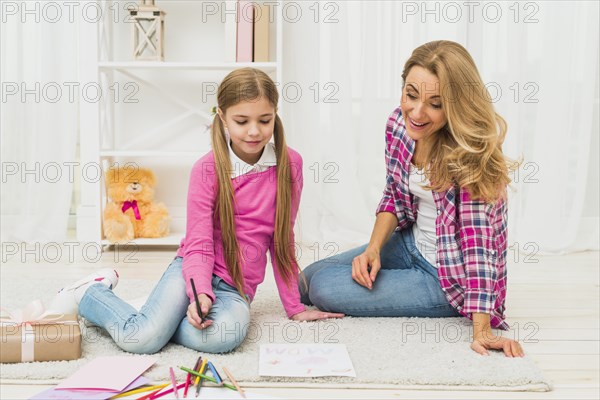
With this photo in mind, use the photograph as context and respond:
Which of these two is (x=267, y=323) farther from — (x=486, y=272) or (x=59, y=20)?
(x=59, y=20)

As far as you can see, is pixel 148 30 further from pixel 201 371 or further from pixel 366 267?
pixel 201 371

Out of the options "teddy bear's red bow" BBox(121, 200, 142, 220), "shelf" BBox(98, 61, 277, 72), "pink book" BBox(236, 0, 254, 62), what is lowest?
"teddy bear's red bow" BBox(121, 200, 142, 220)

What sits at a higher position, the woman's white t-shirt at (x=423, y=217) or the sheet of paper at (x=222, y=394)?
the woman's white t-shirt at (x=423, y=217)

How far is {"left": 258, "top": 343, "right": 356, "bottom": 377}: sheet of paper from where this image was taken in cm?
132

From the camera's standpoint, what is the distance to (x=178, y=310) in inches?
57.9

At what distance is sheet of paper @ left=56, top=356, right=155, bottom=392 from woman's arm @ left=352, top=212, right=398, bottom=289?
0.54 m

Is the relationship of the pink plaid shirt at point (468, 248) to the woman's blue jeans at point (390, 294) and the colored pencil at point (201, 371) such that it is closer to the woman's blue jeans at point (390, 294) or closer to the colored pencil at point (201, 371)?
the woman's blue jeans at point (390, 294)

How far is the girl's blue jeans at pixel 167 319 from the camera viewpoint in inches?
55.9

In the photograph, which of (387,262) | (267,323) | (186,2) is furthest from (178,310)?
(186,2)

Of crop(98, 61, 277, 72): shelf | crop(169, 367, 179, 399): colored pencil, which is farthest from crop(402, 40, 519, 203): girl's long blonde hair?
crop(98, 61, 277, 72): shelf

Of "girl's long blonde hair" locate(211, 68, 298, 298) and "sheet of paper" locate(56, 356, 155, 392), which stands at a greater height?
"girl's long blonde hair" locate(211, 68, 298, 298)

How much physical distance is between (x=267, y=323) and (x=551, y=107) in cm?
146

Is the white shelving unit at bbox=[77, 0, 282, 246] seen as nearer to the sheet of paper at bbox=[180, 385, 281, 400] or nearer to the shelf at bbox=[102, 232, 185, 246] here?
the shelf at bbox=[102, 232, 185, 246]

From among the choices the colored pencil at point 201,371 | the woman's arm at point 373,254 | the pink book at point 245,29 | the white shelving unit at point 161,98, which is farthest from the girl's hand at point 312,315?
the pink book at point 245,29
